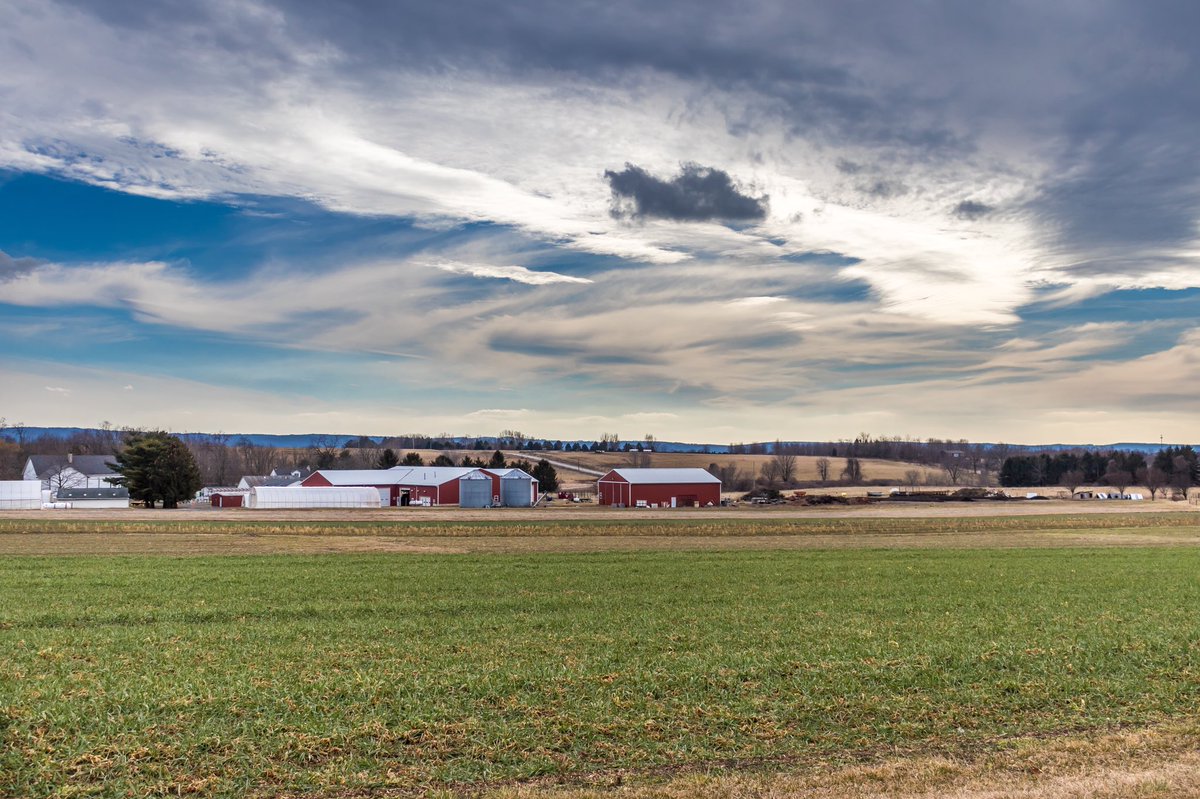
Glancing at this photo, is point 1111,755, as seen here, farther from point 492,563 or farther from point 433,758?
point 492,563

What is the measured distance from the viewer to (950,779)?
34.2ft

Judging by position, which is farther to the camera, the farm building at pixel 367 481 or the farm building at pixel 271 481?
the farm building at pixel 271 481

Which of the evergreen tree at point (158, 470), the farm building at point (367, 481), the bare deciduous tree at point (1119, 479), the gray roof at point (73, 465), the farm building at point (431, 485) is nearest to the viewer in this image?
the evergreen tree at point (158, 470)

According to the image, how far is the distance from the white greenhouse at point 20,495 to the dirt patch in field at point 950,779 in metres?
111

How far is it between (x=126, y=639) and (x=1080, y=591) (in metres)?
26.0

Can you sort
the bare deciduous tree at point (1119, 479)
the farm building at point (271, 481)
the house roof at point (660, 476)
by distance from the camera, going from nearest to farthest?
the house roof at point (660, 476)
the farm building at point (271, 481)
the bare deciduous tree at point (1119, 479)

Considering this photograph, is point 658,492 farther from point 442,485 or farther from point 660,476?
point 442,485

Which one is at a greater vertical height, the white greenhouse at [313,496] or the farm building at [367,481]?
the farm building at [367,481]

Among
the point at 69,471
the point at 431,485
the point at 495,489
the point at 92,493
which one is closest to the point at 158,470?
the point at 92,493

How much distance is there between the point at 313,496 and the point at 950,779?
102 m

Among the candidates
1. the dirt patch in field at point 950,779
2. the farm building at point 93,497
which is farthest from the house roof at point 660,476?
the dirt patch in field at point 950,779

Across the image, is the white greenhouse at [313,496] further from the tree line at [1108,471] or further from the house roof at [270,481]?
the tree line at [1108,471]

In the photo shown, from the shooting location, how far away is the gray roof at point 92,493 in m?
110

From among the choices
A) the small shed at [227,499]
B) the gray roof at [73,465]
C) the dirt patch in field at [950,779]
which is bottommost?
the small shed at [227,499]
